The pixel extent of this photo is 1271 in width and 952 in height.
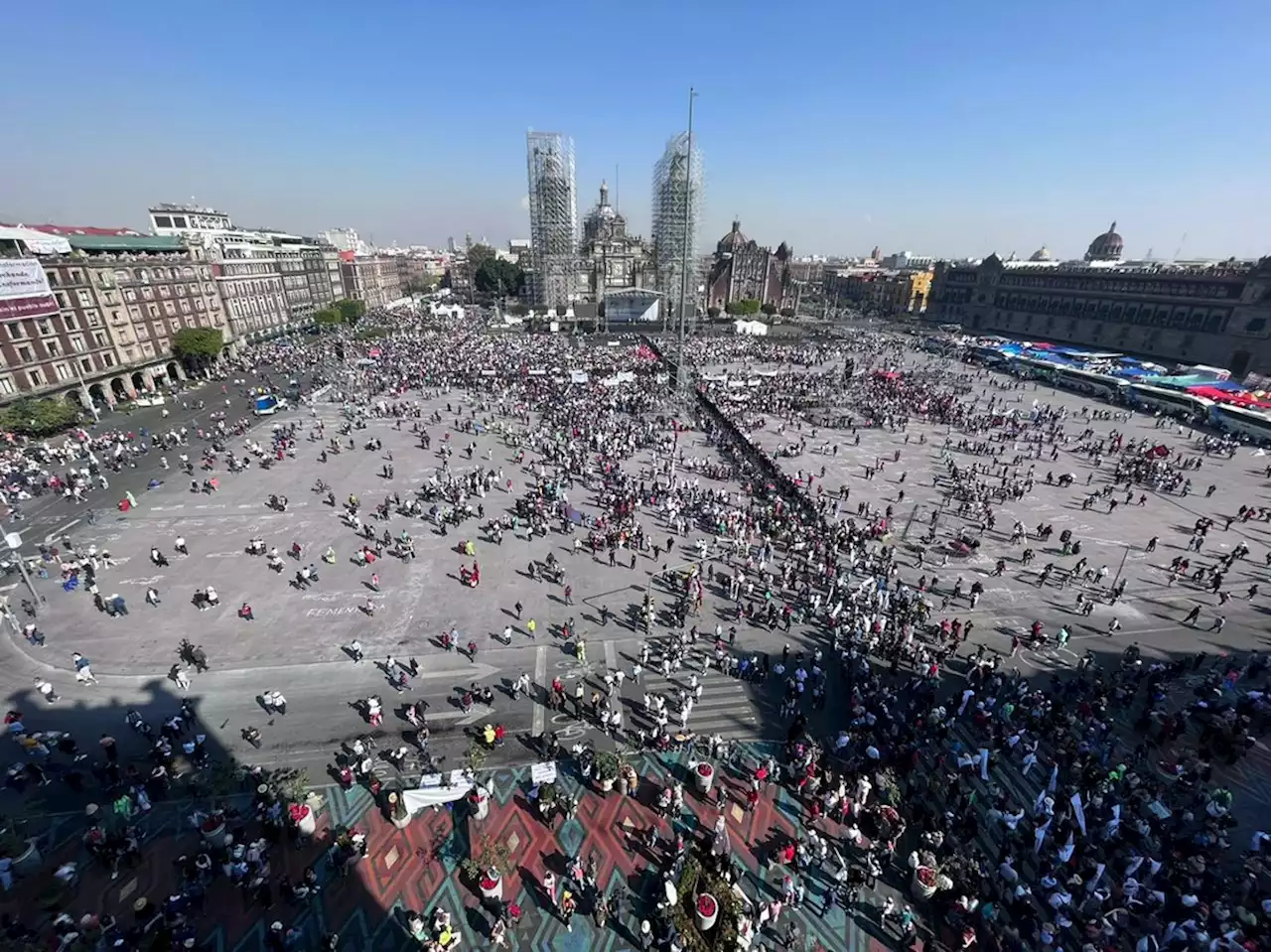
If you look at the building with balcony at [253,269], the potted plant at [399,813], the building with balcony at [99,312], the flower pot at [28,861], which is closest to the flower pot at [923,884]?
the potted plant at [399,813]

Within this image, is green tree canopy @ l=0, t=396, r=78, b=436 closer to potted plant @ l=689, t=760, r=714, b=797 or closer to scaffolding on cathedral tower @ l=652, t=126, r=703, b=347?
potted plant @ l=689, t=760, r=714, b=797

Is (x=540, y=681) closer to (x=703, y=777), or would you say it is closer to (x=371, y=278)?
(x=703, y=777)

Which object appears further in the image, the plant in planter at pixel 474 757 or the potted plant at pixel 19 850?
the plant in planter at pixel 474 757

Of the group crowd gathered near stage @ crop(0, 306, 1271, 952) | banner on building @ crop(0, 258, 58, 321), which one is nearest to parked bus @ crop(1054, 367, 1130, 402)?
crowd gathered near stage @ crop(0, 306, 1271, 952)

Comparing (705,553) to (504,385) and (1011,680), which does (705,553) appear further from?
(504,385)

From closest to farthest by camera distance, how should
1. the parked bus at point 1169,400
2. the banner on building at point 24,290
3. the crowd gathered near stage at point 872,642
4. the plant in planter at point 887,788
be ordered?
1. the crowd gathered near stage at point 872,642
2. the plant in planter at point 887,788
3. the banner on building at point 24,290
4. the parked bus at point 1169,400

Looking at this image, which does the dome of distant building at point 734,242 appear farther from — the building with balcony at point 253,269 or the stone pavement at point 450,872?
the stone pavement at point 450,872

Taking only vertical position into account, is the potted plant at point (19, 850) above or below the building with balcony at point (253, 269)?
below

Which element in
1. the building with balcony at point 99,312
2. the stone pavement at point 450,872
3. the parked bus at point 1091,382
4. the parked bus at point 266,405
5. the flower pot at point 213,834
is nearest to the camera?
the stone pavement at point 450,872
